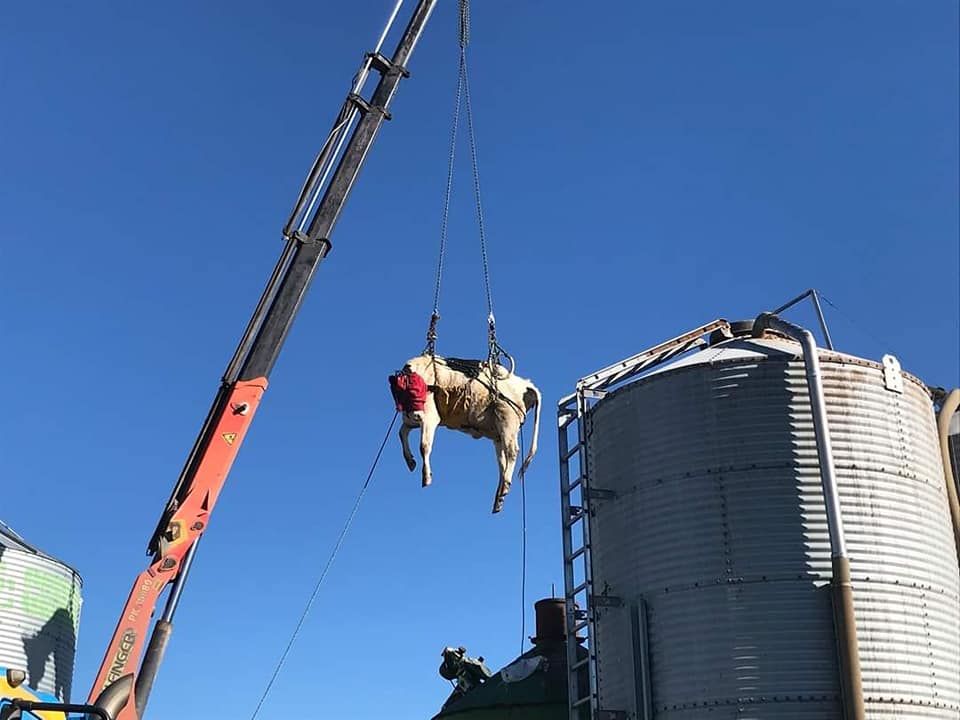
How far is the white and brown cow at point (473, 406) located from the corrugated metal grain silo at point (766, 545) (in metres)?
1.58

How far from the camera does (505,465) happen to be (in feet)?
60.8

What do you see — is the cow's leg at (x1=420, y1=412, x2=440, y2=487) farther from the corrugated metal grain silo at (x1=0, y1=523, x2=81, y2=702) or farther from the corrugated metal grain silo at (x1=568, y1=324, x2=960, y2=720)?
Answer: the corrugated metal grain silo at (x1=0, y1=523, x2=81, y2=702)

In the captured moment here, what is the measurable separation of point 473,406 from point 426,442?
3.32 feet

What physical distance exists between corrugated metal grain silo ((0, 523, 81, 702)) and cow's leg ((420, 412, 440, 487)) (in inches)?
398

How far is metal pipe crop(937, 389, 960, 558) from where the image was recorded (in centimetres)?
1831

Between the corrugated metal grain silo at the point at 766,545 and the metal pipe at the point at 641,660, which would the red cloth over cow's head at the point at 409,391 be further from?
the metal pipe at the point at 641,660

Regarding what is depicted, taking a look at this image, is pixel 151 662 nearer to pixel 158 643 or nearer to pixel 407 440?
pixel 158 643

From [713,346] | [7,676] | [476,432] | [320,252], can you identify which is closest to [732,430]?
[713,346]

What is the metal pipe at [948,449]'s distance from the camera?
18312 mm

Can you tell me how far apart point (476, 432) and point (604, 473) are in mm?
2143

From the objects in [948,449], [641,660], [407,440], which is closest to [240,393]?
[407,440]

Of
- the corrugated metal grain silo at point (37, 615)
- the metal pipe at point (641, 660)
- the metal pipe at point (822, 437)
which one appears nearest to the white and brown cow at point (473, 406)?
the metal pipe at point (641, 660)

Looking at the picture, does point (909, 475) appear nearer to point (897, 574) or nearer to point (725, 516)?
point (897, 574)

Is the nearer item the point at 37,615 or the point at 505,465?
the point at 505,465
